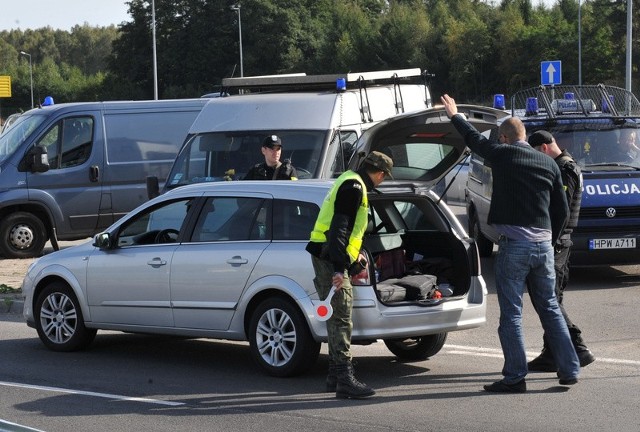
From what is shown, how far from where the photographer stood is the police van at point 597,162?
13.6m

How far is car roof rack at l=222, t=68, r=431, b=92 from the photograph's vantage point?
1415cm

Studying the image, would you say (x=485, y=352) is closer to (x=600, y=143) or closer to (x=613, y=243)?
(x=613, y=243)

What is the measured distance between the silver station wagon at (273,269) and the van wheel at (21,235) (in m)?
7.76

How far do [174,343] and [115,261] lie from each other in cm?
134

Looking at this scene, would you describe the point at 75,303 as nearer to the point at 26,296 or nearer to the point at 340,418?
the point at 26,296

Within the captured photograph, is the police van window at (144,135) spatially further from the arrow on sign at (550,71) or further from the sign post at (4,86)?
the sign post at (4,86)

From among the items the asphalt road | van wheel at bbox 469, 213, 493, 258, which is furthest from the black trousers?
van wheel at bbox 469, 213, 493, 258

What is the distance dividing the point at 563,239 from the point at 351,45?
81716mm

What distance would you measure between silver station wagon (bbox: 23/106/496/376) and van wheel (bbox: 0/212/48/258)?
7.76m

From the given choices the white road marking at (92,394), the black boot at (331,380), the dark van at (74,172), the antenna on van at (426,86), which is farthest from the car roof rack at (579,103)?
the white road marking at (92,394)

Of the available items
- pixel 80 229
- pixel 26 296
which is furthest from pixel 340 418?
pixel 80 229

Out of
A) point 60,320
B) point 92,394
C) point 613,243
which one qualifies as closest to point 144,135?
point 613,243

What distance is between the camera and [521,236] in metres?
8.12

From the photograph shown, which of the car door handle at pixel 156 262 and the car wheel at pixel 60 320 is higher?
the car door handle at pixel 156 262
